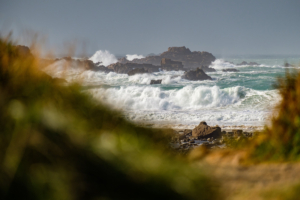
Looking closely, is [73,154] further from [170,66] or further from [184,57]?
[184,57]

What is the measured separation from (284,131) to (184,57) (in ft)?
277

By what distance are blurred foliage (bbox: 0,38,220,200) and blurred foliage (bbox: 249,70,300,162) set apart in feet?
4.15

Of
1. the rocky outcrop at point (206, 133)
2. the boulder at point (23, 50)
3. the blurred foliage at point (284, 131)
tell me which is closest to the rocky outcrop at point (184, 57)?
the rocky outcrop at point (206, 133)

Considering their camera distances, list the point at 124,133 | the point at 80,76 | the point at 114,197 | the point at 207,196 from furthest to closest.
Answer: the point at 80,76 → the point at 124,133 → the point at 207,196 → the point at 114,197

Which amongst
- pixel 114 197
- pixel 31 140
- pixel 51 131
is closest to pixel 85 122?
pixel 51 131

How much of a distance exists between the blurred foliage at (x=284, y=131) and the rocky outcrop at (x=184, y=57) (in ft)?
259

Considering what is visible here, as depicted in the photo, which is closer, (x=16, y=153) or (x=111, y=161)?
(x=16, y=153)

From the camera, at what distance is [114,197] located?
174cm

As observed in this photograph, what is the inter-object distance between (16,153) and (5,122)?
30 cm

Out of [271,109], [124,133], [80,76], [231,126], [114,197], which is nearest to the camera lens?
[114,197]

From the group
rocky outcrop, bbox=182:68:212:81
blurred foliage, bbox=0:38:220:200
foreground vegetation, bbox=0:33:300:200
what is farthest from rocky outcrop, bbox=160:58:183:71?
blurred foliage, bbox=0:38:220:200

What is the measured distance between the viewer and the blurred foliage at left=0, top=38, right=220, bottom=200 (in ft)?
5.63

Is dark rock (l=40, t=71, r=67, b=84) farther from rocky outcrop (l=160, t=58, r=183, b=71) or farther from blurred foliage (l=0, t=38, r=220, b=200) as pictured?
rocky outcrop (l=160, t=58, r=183, b=71)

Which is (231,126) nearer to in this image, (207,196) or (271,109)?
(271,109)
